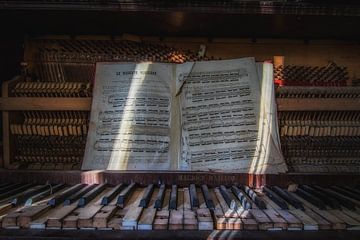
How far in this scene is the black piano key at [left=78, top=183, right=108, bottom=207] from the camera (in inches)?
93.9

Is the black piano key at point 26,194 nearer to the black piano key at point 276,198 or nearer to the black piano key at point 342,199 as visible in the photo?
the black piano key at point 276,198

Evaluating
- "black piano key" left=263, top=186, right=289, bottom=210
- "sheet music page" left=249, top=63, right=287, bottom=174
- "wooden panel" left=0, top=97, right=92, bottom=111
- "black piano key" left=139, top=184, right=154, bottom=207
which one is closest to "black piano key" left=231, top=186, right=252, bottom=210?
"black piano key" left=263, top=186, right=289, bottom=210

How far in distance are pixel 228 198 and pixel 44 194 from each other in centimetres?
126

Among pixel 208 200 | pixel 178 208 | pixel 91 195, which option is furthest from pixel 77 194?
pixel 208 200

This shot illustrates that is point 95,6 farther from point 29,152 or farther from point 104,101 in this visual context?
point 29,152

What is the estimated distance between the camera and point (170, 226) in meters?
2.06

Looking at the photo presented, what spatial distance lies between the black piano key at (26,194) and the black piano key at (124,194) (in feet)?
1.97

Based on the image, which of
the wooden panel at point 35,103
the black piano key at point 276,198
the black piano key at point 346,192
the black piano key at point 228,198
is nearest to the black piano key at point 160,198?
the black piano key at point 228,198

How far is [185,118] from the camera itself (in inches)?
133

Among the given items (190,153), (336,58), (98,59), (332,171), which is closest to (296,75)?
(336,58)

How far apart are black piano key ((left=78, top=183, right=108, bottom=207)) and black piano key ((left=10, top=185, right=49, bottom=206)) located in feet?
1.25

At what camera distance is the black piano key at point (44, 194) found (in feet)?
7.95

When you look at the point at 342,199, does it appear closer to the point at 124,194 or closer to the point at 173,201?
the point at 173,201

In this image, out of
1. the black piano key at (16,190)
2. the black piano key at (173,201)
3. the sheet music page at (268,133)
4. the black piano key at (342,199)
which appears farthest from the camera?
the sheet music page at (268,133)
